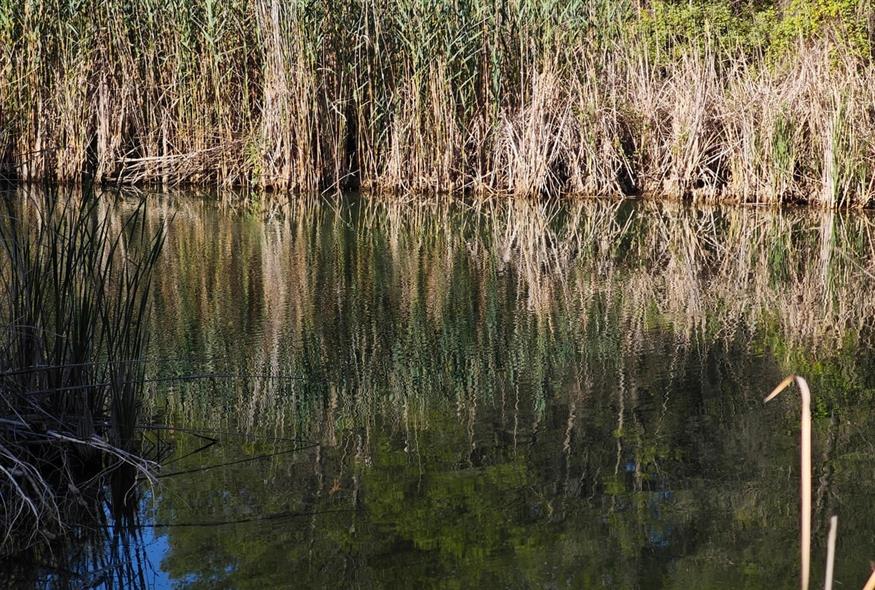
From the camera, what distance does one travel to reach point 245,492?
9.86 ft

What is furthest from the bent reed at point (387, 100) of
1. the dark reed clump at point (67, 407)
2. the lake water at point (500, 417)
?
the dark reed clump at point (67, 407)

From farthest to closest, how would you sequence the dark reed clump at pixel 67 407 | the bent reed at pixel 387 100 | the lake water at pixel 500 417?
the bent reed at pixel 387 100 < the dark reed clump at pixel 67 407 < the lake water at pixel 500 417

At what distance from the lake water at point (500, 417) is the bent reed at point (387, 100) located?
2592 mm

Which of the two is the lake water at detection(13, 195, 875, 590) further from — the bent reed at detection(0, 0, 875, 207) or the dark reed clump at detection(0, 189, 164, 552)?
the bent reed at detection(0, 0, 875, 207)

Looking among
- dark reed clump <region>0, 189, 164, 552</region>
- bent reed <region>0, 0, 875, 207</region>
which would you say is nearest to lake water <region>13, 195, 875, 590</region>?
dark reed clump <region>0, 189, 164, 552</region>

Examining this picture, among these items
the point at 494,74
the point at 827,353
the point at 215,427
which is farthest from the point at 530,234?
the point at 215,427

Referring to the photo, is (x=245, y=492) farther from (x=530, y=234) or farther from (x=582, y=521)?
(x=530, y=234)

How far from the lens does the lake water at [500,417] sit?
2707mm

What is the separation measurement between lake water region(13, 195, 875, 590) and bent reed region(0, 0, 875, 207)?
8.50 feet

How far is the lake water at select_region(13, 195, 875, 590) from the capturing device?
2707 mm

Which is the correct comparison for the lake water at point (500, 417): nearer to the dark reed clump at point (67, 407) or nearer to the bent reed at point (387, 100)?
the dark reed clump at point (67, 407)

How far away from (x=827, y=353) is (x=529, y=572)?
8.26 ft

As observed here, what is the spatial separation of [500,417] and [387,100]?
21.4 ft

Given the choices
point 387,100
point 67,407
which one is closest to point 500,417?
point 67,407
